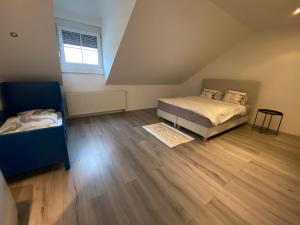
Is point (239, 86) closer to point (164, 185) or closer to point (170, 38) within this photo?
point (170, 38)

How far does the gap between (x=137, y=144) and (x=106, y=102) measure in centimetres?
183

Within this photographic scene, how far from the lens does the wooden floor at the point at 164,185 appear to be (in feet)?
4.11

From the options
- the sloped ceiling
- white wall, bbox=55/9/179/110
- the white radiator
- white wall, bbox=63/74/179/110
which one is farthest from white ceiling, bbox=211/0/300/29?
the white radiator

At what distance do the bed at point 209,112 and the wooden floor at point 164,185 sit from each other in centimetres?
34

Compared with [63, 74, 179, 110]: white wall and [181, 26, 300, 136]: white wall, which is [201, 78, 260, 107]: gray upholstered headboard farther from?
[63, 74, 179, 110]: white wall

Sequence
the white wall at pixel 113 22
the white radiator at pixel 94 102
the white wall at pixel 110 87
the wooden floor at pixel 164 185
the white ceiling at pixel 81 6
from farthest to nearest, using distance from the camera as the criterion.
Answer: the white radiator at pixel 94 102
the white wall at pixel 110 87
the white ceiling at pixel 81 6
the white wall at pixel 113 22
the wooden floor at pixel 164 185

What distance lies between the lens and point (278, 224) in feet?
4.02

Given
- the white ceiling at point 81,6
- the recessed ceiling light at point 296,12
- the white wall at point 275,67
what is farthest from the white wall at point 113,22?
the white wall at point 275,67

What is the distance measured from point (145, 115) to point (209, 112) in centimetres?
189

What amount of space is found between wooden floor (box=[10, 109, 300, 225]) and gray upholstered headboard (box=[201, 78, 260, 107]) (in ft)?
4.55

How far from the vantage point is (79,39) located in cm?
318

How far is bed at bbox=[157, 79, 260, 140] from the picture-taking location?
8.46 feet

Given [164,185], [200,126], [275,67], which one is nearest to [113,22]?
[200,126]

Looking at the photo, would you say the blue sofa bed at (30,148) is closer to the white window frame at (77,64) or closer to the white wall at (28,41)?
the white wall at (28,41)
